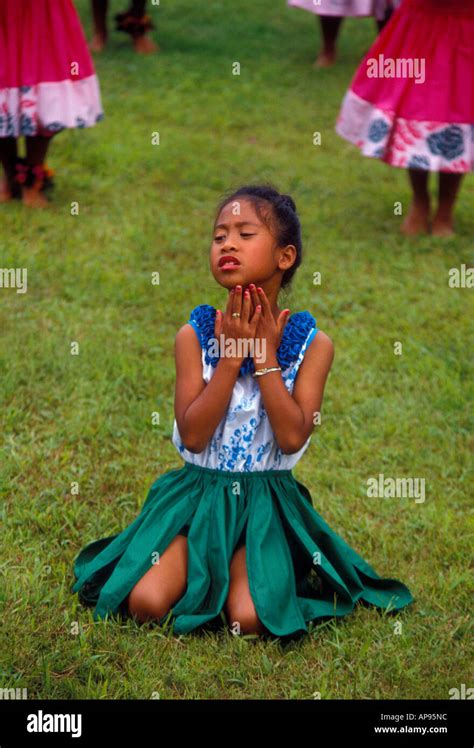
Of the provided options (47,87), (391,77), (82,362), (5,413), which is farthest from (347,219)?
(5,413)

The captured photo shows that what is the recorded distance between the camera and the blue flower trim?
288cm

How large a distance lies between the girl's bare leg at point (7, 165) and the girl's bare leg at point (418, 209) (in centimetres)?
222

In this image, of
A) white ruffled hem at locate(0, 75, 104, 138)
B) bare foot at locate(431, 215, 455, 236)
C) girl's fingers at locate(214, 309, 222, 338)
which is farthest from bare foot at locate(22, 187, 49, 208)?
girl's fingers at locate(214, 309, 222, 338)

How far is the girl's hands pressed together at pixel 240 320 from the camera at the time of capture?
2705 millimetres

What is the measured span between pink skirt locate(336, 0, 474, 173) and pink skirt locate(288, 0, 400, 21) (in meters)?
3.03

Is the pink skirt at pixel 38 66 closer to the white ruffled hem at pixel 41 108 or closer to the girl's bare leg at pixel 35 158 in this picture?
the white ruffled hem at pixel 41 108

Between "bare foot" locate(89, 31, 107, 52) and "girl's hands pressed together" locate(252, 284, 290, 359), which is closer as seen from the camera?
"girl's hands pressed together" locate(252, 284, 290, 359)

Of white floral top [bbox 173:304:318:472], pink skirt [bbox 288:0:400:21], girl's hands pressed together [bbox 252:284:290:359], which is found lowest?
white floral top [bbox 173:304:318:472]

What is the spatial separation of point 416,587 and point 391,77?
3422mm

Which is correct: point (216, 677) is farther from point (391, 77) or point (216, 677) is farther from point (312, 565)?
point (391, 77)

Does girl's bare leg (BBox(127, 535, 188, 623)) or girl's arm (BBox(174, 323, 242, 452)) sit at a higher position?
girl's arm (BBox(174, 323, 242, 452))

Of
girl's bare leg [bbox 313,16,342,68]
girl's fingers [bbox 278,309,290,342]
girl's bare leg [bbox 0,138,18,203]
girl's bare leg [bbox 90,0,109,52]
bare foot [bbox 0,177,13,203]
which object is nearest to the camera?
girl's fingers [bbox 278,309,290,342]

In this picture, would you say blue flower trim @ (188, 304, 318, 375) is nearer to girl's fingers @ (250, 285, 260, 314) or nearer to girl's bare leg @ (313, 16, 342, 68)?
girl's fingers @ (250, 285, 260, 314)

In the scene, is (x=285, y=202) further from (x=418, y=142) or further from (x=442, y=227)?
(x=442, y=227)
